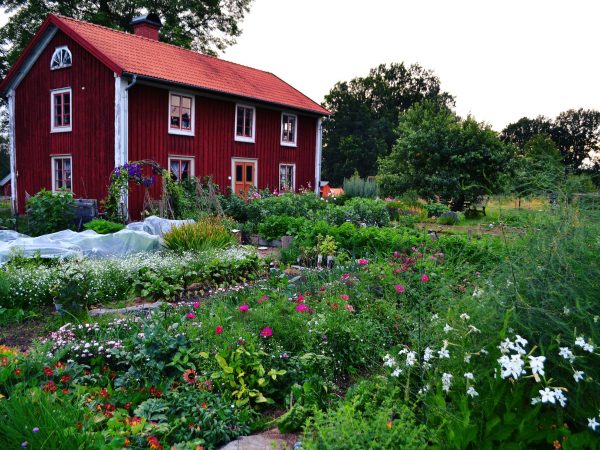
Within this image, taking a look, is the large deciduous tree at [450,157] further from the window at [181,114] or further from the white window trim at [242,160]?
the window at [181,114]

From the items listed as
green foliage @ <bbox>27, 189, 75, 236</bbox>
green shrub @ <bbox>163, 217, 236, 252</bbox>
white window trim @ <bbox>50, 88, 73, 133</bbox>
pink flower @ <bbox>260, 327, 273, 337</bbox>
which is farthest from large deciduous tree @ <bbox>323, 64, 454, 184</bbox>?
pink flower @ <bbox>260, 327, 273, 337</bbox>

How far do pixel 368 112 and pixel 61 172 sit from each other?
3806 cm

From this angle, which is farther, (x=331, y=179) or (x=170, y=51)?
(x=331, y=179)

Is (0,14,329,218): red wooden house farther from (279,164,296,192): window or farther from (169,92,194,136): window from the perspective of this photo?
(279,164,296,192): window

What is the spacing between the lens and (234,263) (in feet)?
23.0

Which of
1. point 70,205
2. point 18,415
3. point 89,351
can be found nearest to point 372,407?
point 18,415

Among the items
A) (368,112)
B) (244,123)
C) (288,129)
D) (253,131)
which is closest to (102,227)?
(244,123)

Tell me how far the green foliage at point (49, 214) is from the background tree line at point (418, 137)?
42.3 feet

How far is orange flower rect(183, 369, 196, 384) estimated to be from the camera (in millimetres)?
3243

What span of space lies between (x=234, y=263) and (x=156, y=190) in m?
8.77

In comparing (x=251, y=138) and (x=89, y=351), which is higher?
(x=251, y=138)

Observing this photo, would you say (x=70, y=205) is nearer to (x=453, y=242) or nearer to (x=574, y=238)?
(x=453, y=242)

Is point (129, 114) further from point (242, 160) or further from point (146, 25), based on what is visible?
point (146, 25)

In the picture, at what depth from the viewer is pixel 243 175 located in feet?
59.8
